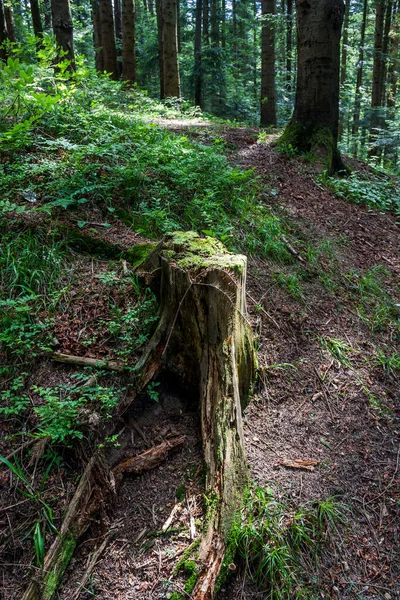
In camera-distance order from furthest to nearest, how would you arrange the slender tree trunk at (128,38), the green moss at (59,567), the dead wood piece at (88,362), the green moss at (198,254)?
1. the slender tree trunk at (128,38)
2. the green moss at (198,254)
3. the dead wood piece at (88,362)
4. the green moss at (59,567)

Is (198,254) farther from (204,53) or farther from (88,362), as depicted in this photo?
(204,53)

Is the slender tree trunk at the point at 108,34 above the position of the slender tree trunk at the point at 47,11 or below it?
below

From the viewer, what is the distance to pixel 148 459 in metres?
2.74

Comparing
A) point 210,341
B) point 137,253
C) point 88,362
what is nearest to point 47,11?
point 137,253

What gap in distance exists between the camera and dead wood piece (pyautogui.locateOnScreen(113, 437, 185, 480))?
266cm

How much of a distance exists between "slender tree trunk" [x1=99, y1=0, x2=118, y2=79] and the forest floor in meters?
9.73

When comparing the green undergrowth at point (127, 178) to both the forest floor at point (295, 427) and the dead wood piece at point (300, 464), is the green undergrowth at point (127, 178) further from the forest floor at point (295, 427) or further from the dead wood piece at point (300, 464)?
the dead wood piece at point (300, 464)

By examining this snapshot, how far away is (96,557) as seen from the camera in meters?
2.31

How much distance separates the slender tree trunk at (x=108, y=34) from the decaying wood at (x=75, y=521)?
11.5 meters

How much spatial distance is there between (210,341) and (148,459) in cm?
93

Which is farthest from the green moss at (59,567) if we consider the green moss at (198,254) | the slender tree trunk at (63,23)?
the slender tree trunk at (63,23)

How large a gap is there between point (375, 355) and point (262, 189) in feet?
9.82

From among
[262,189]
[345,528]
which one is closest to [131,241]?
[262,189]

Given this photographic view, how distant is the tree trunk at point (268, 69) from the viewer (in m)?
11.4
